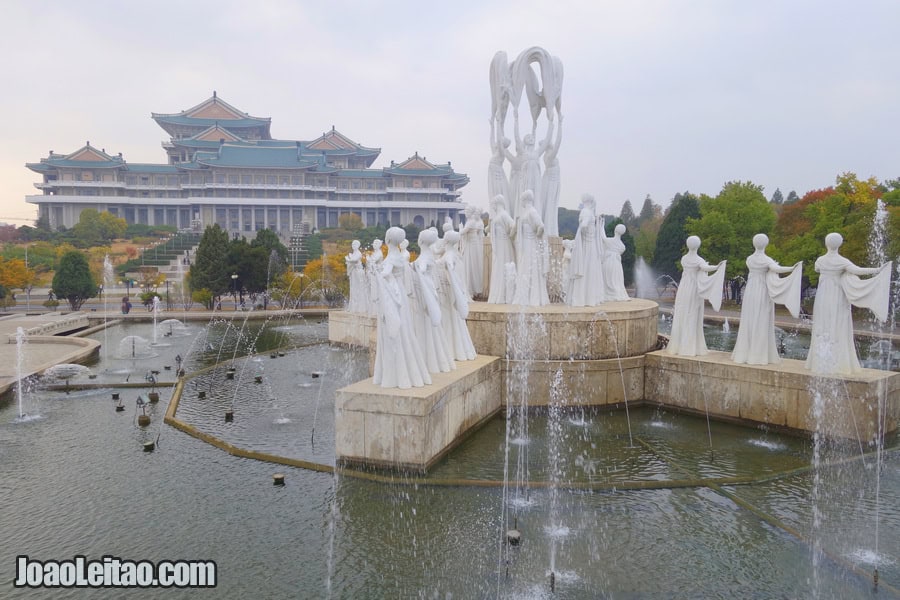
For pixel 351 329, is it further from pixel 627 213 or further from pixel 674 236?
pixel 627 213

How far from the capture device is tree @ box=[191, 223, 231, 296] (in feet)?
85.8

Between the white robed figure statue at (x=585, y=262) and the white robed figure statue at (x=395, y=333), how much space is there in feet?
16.3

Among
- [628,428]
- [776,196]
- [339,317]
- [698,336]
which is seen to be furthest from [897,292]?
[776,196]

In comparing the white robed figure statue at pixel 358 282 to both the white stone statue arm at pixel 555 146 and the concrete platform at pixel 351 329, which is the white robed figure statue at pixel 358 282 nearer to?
the concrete platform at pixel 351 329

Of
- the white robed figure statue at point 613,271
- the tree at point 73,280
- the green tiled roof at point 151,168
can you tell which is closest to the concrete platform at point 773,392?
the white robed figure statue at point 613,271

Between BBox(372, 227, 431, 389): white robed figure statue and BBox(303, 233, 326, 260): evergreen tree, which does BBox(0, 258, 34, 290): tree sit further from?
BBox(372, 227, 431, 389): white robed figure statue

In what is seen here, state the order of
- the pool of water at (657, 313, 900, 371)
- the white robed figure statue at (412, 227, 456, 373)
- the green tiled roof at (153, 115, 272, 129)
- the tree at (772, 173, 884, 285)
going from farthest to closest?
the green tiled roof at (153, 115, 272, 129) < the tree at (772, 173, 884, 285) < the pool of water at (657, 313, 900, 371) < the white robed figure statue at (412, 227, 456, 373)

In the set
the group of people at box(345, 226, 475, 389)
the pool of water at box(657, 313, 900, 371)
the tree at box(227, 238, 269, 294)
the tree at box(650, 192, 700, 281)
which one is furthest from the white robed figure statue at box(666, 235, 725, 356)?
the tree at box(650, 192, 700, 281)

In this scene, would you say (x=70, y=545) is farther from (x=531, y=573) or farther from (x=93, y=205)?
(x=93, y=205)

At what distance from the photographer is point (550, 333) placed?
32.1 feet

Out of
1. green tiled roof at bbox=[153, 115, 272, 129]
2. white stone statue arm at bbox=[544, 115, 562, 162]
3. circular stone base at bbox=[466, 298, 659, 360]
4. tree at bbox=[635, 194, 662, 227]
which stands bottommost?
circular stone base at bbox=[466, 298, 659, 360]

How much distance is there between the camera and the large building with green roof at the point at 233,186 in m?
59.4

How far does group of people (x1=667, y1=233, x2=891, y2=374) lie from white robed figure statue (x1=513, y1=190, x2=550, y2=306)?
247 cm

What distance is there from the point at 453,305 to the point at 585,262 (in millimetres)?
3904
